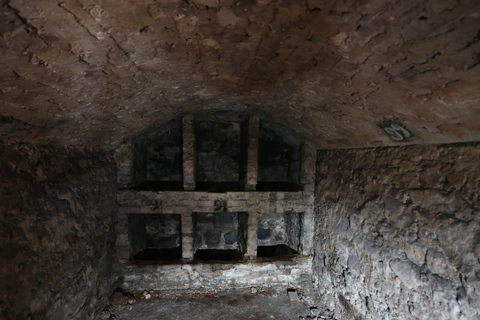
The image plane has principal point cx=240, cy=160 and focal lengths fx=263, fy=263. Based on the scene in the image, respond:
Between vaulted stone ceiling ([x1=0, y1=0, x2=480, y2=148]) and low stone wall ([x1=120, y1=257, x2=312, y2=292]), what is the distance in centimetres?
241

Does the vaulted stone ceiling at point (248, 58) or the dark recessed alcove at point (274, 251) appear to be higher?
the vaulted stone ceiling at point (248, 58)

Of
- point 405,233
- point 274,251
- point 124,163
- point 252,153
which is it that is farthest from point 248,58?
point 274,251

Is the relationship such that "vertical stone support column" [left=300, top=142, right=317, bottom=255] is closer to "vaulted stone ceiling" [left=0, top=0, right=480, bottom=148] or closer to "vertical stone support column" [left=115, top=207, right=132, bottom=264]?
"vaulted stone ceiling" [left=0, top=0, right=480, bottom=148]

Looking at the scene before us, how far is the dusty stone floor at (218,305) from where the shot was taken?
11.7ft

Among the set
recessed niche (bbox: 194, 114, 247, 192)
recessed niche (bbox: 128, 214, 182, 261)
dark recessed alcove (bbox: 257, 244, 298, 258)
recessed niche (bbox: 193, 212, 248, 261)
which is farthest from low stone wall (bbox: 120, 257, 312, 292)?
recessed niche (bbox: 194, 114, 247, 192)

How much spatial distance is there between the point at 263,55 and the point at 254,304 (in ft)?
11.3

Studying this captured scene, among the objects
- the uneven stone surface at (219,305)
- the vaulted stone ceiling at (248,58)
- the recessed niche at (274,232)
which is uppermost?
the vaulted stone ceiling at (248,58)

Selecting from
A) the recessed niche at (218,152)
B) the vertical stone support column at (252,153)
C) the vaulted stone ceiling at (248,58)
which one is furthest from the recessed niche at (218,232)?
the vaulted stone ceiling at (248,58)

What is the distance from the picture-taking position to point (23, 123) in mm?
1995

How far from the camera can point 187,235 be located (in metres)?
4.15

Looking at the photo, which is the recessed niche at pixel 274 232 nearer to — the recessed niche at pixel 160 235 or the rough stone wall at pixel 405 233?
the rough stone wall at pixel 405 233

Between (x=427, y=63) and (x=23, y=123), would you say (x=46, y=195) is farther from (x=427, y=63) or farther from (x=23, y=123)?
(x=427, y=63)

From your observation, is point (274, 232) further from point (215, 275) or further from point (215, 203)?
point (215, 203)

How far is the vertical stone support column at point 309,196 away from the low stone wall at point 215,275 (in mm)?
240
